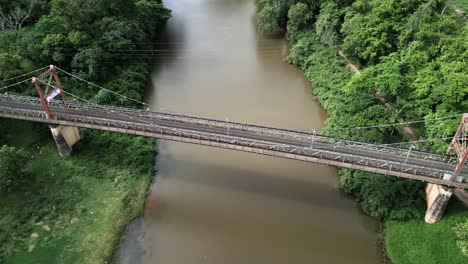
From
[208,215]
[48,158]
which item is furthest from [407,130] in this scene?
[48,158]

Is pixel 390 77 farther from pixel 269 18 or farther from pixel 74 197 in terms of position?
pixel 74 197

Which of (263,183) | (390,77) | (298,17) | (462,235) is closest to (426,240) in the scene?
(462,235)

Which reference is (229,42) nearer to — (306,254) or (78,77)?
(78,77)

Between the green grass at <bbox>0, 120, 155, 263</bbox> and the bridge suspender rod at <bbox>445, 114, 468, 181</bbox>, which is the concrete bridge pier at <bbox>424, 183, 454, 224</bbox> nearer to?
the bridge suspender rod at <bbox>445, 114, 468, 181</bbox>

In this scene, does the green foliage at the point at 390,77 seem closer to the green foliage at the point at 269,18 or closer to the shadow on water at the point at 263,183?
the shadow on water at the point at 263,183

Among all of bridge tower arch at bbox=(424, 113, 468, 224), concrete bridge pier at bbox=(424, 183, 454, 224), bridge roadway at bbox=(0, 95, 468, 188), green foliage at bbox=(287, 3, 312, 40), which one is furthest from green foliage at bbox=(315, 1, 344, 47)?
concrete bridge pier at bbox=(424, 183, 454, 224)

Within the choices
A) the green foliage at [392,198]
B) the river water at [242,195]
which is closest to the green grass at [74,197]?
the river water at [242,195]
